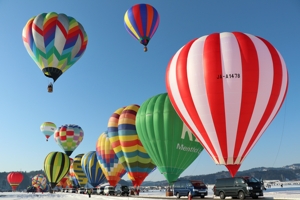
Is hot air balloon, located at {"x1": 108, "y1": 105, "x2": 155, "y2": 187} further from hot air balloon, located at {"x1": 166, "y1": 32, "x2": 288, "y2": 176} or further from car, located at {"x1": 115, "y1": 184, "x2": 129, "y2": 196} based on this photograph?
hot air balloon, located at {"x1": 166, "y1": 32, "x2": 288, "y2": 176}

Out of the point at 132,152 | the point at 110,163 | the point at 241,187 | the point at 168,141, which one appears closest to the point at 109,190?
the point at 110,163

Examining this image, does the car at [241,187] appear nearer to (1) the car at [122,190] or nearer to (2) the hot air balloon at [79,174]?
(1) the car at [122,190]

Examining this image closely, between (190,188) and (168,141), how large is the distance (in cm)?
626

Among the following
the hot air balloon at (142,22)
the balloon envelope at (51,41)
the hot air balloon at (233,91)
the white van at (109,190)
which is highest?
the hot air balloon at (142,22)

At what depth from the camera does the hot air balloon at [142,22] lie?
4150cm

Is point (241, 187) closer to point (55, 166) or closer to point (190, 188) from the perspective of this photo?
point (190, 188)

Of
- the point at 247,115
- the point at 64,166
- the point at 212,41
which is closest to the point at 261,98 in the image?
the point at 247,115

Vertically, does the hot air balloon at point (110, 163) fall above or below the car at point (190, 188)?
above

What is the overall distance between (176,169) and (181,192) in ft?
14.3

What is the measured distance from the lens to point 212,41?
24422 millimetres

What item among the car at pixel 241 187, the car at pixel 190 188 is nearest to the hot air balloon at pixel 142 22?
the car at pixel 190 188

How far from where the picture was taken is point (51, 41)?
118 ft

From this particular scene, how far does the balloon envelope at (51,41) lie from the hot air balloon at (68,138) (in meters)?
36.3

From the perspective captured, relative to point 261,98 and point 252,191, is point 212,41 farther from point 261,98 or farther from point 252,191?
point 252,191
